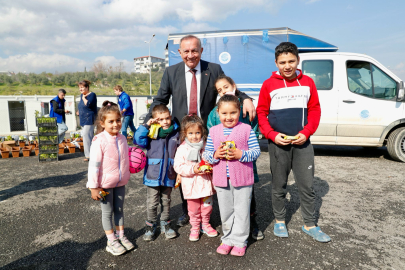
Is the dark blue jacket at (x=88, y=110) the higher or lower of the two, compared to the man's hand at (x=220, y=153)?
higher

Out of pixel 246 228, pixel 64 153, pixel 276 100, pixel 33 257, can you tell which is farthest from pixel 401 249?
pixel 64 153

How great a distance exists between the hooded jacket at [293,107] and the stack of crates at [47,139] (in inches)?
237

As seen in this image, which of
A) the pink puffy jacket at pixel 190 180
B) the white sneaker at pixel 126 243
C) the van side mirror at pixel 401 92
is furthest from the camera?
the van side mirror at pixel 401 92

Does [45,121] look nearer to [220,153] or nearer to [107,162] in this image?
[107,162]

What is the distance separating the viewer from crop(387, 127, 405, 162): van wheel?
5.88 m

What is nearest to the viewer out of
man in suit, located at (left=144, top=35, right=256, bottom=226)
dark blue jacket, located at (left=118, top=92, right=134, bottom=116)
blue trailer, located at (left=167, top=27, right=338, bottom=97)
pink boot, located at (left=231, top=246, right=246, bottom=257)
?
pink boot, located at (left=231, top=246, right=246, bottom=257)

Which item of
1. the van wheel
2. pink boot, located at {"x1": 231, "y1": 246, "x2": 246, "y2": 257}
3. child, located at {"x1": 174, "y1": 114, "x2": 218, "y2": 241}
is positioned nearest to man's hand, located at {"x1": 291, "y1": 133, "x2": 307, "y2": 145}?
child, located at {"x1": 174, "y1": 114, "x2": 218, "y2": 241}

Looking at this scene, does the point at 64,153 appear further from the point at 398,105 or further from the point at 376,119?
the point at 398,105

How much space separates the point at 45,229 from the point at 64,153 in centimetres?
506

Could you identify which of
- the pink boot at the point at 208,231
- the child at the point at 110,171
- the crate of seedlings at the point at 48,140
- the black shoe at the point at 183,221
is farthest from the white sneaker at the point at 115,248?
the crate of seedlings at the point at 48,140

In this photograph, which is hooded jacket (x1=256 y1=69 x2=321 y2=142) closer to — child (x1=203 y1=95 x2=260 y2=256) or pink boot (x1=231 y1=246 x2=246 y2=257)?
child (x1=203 y1=95 x2=260 y2=256)

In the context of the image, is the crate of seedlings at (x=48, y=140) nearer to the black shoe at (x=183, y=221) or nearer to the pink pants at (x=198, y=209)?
the black shoe at (x=183, y=221)

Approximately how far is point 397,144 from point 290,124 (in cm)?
492

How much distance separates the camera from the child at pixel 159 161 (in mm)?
2701
